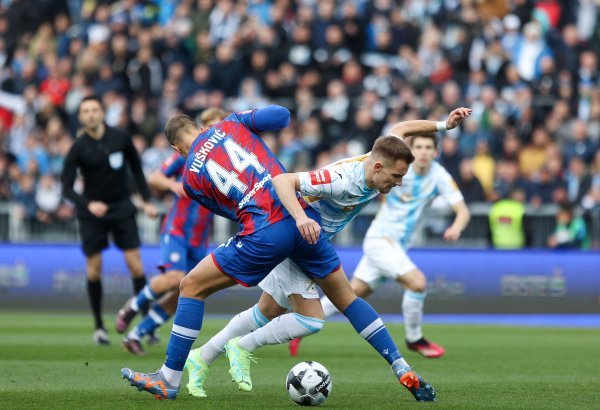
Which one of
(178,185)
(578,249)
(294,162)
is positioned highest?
(178,185)

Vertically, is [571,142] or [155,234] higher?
[571,142]

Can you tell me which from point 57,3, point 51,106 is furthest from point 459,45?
point 57,3

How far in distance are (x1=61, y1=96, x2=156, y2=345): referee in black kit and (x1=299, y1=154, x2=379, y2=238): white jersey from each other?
18.3 feet

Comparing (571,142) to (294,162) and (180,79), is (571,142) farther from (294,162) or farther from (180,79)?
(180,79)

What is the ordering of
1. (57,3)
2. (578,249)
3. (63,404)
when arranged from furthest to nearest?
(57,3) → (578,249) → (63,404)

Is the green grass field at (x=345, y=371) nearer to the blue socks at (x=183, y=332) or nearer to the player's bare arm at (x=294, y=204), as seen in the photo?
the blue socks at (x=183, y=332)

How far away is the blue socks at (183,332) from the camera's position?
848 centimetres

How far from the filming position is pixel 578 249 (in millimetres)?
19844

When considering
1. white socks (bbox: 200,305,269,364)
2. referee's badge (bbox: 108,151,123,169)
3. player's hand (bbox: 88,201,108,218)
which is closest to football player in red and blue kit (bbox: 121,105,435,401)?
white socks (bbox: 200,305,269,364)

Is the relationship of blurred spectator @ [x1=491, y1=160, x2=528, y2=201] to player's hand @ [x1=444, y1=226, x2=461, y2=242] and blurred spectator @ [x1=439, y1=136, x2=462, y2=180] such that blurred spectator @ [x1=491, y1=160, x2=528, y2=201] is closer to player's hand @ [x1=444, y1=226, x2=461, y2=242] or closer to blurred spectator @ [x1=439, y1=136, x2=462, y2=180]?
blurred spectator @ [x1=439, y1=136, x2=462, y2=180]

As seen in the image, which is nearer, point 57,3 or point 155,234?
point 155,234

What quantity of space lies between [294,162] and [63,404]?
1312cm

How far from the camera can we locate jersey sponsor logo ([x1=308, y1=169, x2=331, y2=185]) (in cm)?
826

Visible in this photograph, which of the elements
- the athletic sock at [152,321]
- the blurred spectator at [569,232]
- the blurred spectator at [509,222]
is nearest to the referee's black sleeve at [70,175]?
the athletic sock at [152,321]
